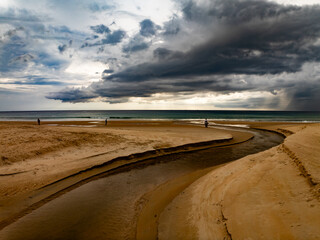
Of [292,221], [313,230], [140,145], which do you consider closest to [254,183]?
[292,221]

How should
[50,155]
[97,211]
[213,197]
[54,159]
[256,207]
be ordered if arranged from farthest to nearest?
[50,155]
[54,159]
[97,211]
[213,197]
[256,207]

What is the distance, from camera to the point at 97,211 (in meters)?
6.23

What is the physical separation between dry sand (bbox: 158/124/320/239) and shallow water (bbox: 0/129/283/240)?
5.00ft

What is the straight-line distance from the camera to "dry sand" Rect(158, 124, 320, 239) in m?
3.59

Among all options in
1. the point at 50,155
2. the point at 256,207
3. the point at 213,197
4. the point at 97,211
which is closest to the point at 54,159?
the point at 50,155

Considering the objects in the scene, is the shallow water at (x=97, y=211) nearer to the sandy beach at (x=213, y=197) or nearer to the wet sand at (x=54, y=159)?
the sandy beach at (x=213, y=197)

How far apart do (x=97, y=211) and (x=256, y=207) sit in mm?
5279

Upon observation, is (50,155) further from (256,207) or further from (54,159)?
(256,207)

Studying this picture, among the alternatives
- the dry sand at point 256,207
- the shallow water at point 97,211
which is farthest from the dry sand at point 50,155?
the dry sand at point 256,207

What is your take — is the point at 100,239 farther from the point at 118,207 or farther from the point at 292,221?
the point at 292,221

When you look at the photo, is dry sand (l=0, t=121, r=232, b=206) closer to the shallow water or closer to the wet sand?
the wet sand

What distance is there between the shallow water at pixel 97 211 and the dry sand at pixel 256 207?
1.52m

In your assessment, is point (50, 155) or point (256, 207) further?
point (50, 155)

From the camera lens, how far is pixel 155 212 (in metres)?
6.02
